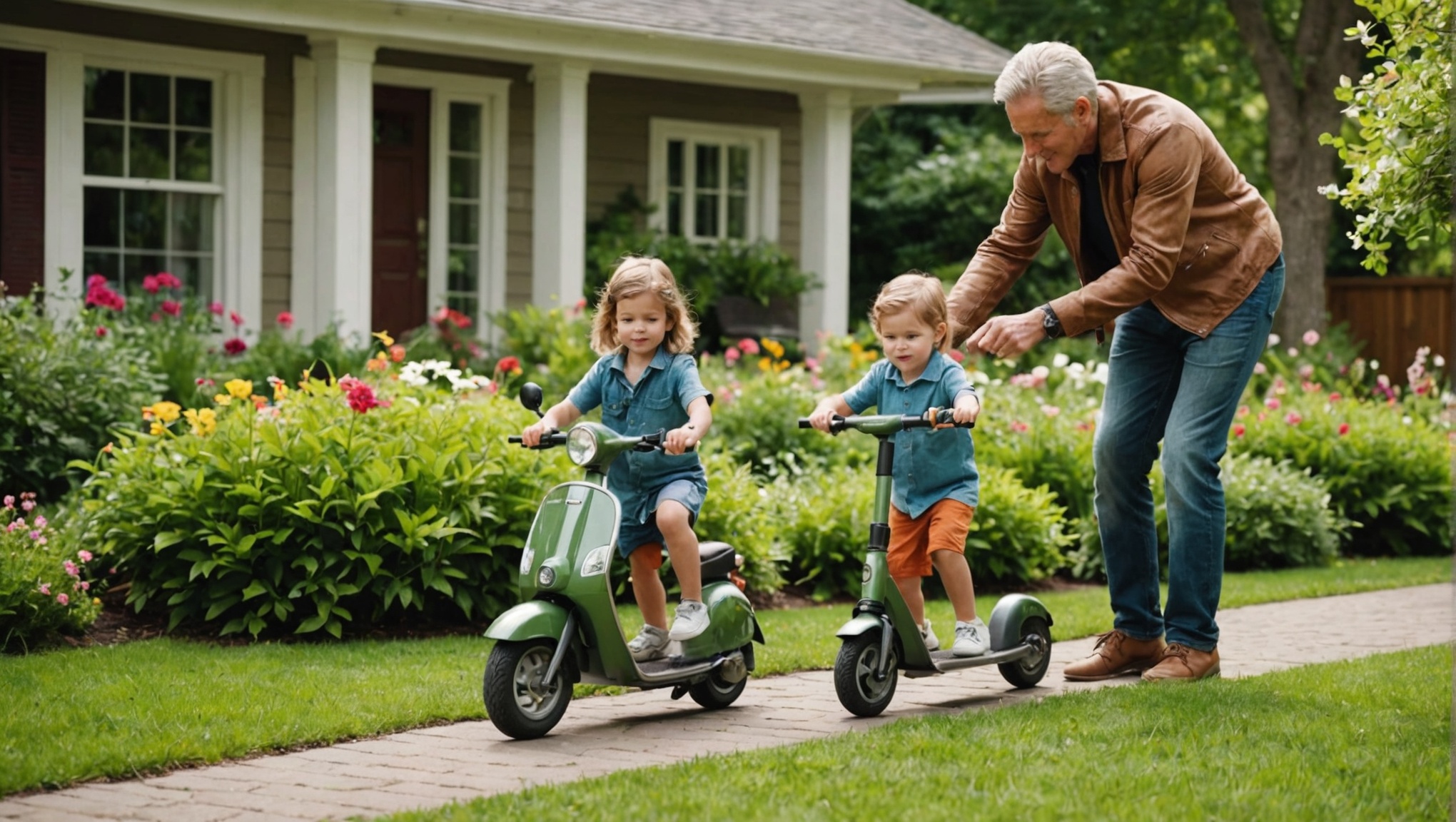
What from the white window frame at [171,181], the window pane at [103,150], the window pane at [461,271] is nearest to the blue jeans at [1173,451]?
the white window frame at [171,181]

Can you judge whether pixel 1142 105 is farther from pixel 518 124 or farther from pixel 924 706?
pixel 518 124

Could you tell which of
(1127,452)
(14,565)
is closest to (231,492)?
(14,565)

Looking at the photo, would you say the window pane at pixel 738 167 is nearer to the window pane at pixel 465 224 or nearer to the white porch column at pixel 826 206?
the white porch column at pixel 826 206

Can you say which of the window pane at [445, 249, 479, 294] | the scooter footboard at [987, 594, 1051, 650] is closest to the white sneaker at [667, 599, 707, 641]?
the scooter footboard at [987, 594, 1051, 650]

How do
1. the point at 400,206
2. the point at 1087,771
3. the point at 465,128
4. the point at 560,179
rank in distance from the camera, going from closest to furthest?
the point at 1087,771 < the point at 560,179 < the point at 400,206 < the point at 465,128

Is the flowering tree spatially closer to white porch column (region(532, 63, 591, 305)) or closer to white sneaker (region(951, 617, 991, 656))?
white sneaker (region(951, 617, 991, 656))

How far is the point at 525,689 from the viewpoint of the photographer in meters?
4.75

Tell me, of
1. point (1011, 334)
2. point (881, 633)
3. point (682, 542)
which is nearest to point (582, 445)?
point (682, 542)

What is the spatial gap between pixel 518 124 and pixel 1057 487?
6.28 m

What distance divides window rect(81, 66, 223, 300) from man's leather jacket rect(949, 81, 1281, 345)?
7939 millimetres

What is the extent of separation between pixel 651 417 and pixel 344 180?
23.2ft

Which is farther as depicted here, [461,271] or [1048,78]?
[461,271]

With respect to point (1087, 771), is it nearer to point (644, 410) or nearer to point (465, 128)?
point (644, 410)

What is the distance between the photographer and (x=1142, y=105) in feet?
17.0
